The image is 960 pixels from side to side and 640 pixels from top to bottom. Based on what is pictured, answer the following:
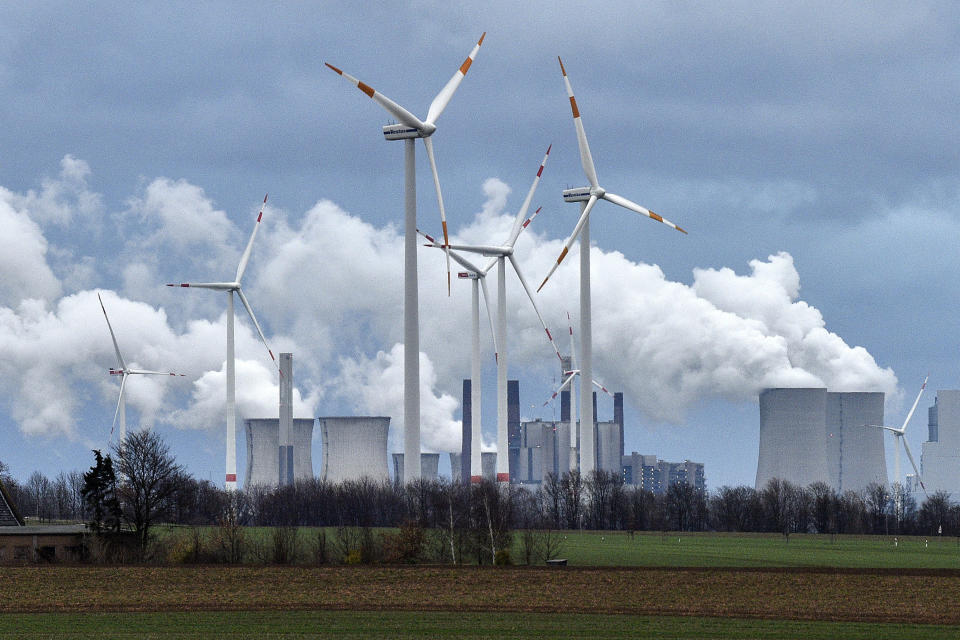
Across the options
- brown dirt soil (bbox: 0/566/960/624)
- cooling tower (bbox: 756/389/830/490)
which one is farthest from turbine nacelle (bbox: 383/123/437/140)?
cooling tower (bbox: 756/389/830/490)

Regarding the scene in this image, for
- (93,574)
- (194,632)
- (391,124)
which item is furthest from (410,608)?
(391,124)

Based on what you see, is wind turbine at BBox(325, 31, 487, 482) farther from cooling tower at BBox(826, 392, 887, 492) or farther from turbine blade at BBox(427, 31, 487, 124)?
cooling tower at BBox(826, 392, 887, 492)

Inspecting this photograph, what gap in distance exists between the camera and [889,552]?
83.6 metres

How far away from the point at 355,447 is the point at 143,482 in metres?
109

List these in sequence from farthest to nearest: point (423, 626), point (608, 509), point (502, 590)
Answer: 1. point (608, 509)
2. point (502, 590)
3. point (423, 626)

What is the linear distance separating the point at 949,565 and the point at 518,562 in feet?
78.9

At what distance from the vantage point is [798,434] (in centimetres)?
15612

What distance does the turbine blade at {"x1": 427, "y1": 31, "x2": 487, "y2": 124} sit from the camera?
3593 inches

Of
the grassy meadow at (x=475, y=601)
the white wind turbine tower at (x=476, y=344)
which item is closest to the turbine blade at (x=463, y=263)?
the white wind turbine tower at (x=476, y=344)

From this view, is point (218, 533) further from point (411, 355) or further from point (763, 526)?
point (763, 526)

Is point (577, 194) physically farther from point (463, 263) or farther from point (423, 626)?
point (423, 626)

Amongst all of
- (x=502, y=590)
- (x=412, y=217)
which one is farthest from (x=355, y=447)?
(x=502, y=590)

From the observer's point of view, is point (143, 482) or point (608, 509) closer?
point (143, 482)

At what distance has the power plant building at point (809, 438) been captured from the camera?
154750mm
